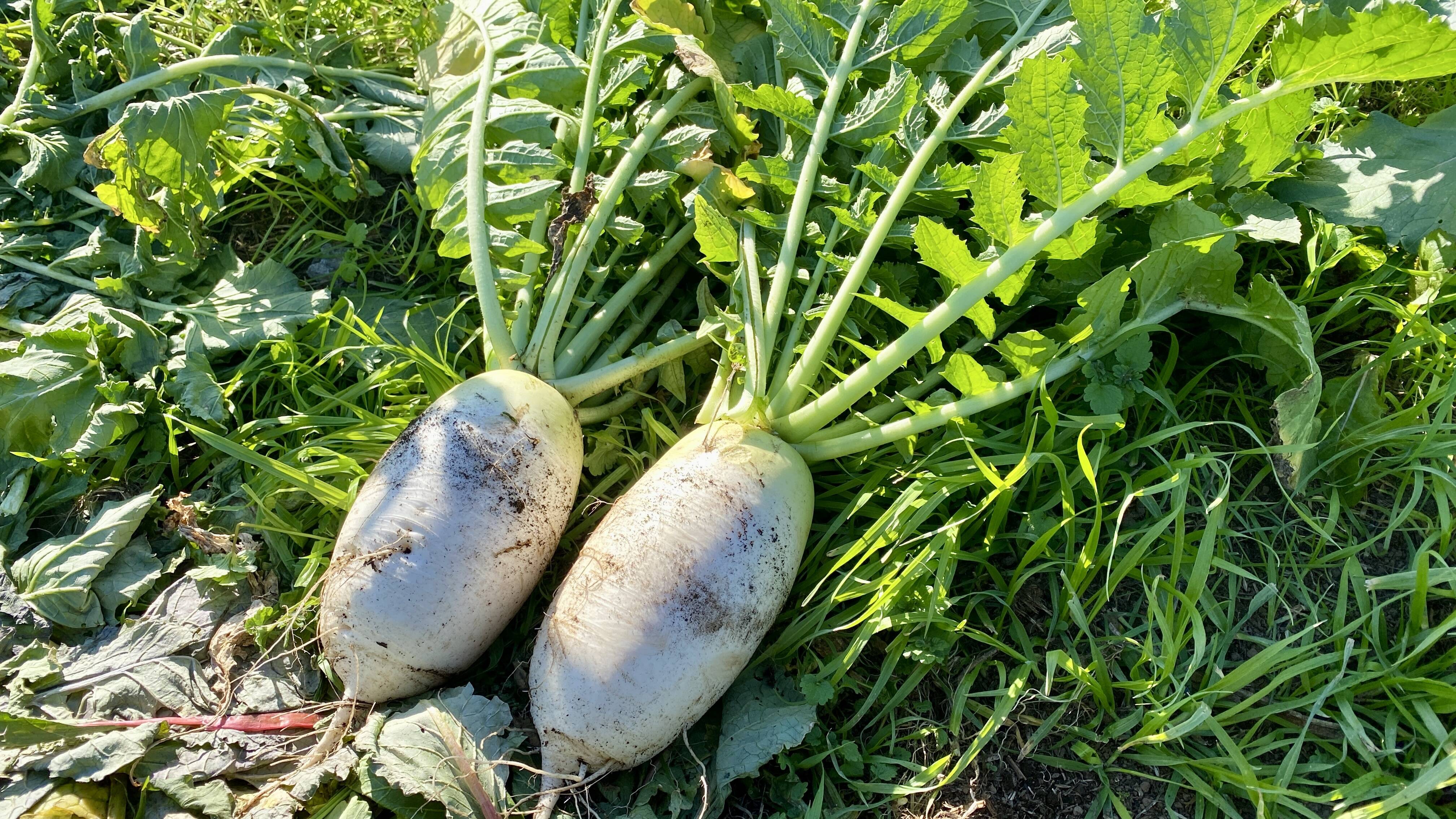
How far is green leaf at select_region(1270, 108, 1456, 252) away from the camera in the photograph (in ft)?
7.48

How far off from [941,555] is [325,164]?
239 centimetres

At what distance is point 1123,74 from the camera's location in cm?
194

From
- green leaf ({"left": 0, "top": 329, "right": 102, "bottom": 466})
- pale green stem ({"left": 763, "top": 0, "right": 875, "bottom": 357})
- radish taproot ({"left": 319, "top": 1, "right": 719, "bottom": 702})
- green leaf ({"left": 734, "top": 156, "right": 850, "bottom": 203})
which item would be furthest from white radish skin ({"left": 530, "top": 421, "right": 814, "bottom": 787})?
green leaf ({"left": 0, "top": 329, "right": 102, "bottom": 466})

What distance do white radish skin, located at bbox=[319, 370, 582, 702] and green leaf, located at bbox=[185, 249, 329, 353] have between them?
0.75 m

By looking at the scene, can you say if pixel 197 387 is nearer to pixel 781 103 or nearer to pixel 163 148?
pixel 163 148

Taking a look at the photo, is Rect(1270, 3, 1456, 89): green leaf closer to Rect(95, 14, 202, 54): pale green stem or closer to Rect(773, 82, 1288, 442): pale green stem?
Rect(773, 82, 1288, 442): pale green stem

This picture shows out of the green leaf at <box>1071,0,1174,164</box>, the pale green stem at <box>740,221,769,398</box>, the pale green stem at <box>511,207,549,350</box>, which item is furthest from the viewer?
the pale green stem at <box>511,207,549,350</box>

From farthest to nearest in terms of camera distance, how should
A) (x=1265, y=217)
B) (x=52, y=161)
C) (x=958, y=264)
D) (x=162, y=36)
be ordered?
(x=162, y=36) → (x=52, y=161) → (x=1265, y=217) → (x=958, y=264)

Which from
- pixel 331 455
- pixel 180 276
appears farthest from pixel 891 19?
pixel 180 276

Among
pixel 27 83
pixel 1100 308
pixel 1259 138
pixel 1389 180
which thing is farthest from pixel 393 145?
pixel 1389 180

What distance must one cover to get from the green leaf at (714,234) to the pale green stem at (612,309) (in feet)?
0.72

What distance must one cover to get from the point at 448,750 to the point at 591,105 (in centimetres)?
173

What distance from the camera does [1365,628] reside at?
2084 mm

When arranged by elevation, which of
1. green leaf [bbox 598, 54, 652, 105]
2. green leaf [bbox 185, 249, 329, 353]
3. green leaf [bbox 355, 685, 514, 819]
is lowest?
green leaf [bbox 355, 685, 514, 819]
